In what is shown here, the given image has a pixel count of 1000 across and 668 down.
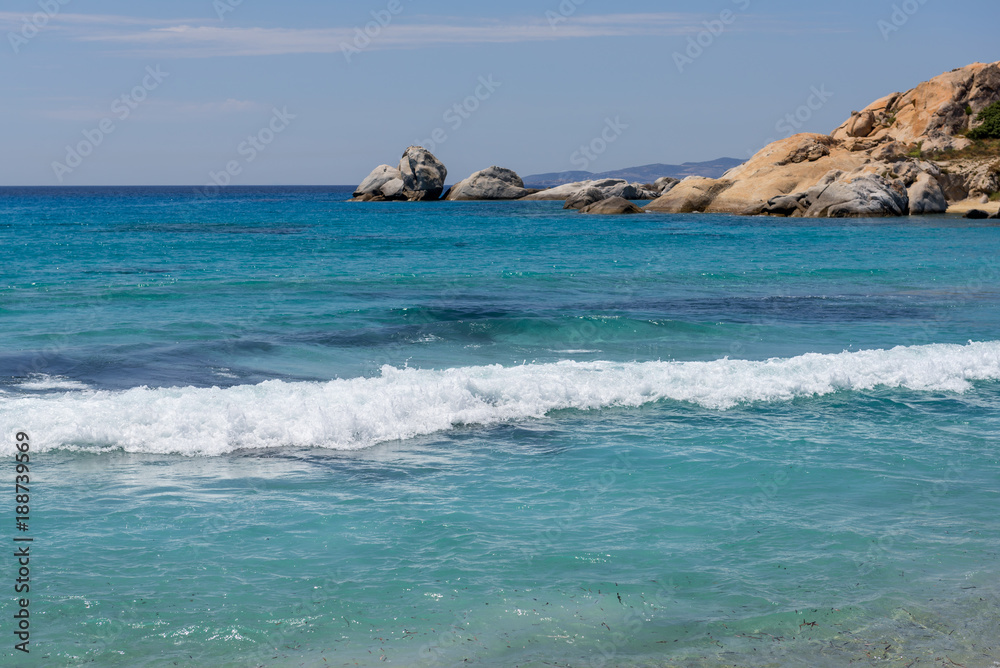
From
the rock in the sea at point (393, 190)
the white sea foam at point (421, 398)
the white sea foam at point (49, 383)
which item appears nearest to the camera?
the white sea foam at point (421, 398)

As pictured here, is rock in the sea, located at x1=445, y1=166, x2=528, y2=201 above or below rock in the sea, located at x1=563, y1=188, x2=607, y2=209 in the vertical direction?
above

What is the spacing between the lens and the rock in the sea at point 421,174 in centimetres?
9775

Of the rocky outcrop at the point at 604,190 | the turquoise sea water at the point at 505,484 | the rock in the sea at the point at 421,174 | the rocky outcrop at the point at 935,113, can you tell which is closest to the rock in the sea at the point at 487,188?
the rocky outcrop at the point at 604,190

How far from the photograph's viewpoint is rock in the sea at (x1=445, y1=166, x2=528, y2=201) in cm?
10306

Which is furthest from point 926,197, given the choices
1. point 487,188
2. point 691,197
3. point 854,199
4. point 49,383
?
point 49,383

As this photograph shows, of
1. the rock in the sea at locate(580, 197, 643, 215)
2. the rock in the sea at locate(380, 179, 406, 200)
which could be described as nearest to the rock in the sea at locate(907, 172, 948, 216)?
the rock in the sea at locate(580, 197, 643, 215)

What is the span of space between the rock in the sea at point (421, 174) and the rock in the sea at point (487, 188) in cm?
363

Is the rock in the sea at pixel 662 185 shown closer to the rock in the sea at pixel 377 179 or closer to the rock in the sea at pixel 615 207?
the rock in the sea at pixel 377 179

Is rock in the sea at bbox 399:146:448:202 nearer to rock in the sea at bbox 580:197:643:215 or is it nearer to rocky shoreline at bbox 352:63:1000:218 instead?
rocky shoreline at bbox 352:63:1000:218

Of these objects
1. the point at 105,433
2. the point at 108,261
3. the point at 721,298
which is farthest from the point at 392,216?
the point at 105,433

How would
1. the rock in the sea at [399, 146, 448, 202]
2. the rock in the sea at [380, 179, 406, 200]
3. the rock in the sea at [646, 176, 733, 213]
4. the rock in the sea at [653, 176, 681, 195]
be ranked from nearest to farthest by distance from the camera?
1. the rock in the sea at [646, 176, 733, 213]
2. the rock in the sea at [399, 146, 448, 202]
3. the rock in the sea at [380, 179, 406, 200]
4. the rock in the sea at [653, 176, 681, 195]

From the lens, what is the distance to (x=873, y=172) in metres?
59.8

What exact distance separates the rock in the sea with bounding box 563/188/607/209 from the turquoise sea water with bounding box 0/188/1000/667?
59.5 m

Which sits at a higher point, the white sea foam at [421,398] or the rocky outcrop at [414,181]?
the rocky outcrop at [414,181]
